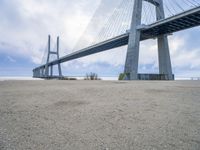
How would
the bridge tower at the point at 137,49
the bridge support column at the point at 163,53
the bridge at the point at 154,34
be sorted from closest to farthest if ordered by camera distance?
the bridge at the point at 154,34 → the bridge tower at the point at 137,49 → the bridge support column at the point at 163,53

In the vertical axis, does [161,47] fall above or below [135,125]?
above

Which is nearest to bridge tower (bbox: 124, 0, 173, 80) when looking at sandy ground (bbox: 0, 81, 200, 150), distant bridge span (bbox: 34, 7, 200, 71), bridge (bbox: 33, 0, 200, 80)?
bridge (bbox: 33, 0, 200, 80)

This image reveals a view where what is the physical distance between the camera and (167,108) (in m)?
3.34

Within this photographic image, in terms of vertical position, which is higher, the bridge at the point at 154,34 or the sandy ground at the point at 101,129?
the bridge at the point at 154,34

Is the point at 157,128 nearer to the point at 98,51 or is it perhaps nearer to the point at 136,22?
the point at 136,22

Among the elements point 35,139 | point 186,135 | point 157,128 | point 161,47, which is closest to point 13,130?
point 35,139

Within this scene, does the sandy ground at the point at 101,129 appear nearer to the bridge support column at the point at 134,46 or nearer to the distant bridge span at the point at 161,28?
the distant bridge span at the point at 161,28

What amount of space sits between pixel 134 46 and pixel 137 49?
18.9 inches

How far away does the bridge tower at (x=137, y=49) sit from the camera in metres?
18.6

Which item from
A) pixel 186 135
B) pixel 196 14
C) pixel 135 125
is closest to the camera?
pixel 186 135

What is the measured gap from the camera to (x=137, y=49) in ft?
61.8

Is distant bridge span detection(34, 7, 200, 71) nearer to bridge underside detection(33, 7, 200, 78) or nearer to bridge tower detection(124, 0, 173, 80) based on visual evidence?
bridge underside detection(33, 7, 200, 78)

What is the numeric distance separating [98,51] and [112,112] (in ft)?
71.9

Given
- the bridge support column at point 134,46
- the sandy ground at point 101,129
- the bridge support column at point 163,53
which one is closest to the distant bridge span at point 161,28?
the bridge support column at point 134,46
